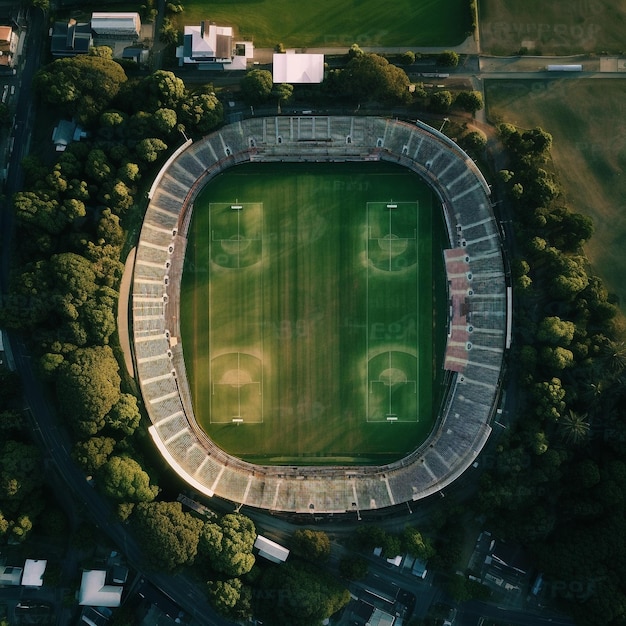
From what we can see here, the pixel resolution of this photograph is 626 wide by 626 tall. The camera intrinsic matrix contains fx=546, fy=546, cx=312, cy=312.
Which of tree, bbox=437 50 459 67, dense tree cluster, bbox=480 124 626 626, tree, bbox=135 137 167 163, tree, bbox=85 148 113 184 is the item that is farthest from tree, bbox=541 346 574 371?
tree, bbox=85 148 113 184

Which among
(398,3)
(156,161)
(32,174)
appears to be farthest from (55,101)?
(398,3)

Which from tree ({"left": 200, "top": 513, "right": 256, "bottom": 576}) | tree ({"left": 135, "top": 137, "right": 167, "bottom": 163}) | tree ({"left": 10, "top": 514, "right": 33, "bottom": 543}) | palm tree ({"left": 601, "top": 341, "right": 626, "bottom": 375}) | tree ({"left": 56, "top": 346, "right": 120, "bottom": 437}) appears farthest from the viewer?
tree ({"left": 135, "top": 137, "right": 167, "bottom": 163})

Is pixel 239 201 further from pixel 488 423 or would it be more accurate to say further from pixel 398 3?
pixel 488 423

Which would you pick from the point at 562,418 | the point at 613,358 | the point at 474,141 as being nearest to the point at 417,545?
the point at 562,418

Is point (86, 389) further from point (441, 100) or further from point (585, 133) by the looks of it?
point (585, 133)

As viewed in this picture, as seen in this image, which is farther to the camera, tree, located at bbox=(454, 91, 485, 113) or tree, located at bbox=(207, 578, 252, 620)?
tree, located at bbox=(454, 91, 485, 113)

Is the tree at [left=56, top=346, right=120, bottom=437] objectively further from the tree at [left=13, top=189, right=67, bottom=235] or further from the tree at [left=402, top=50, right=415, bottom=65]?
the tree at [left=402, top=50, right=415, bottom=65]

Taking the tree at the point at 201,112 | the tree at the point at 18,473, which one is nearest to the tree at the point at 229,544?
the tree at the point at 18,473
